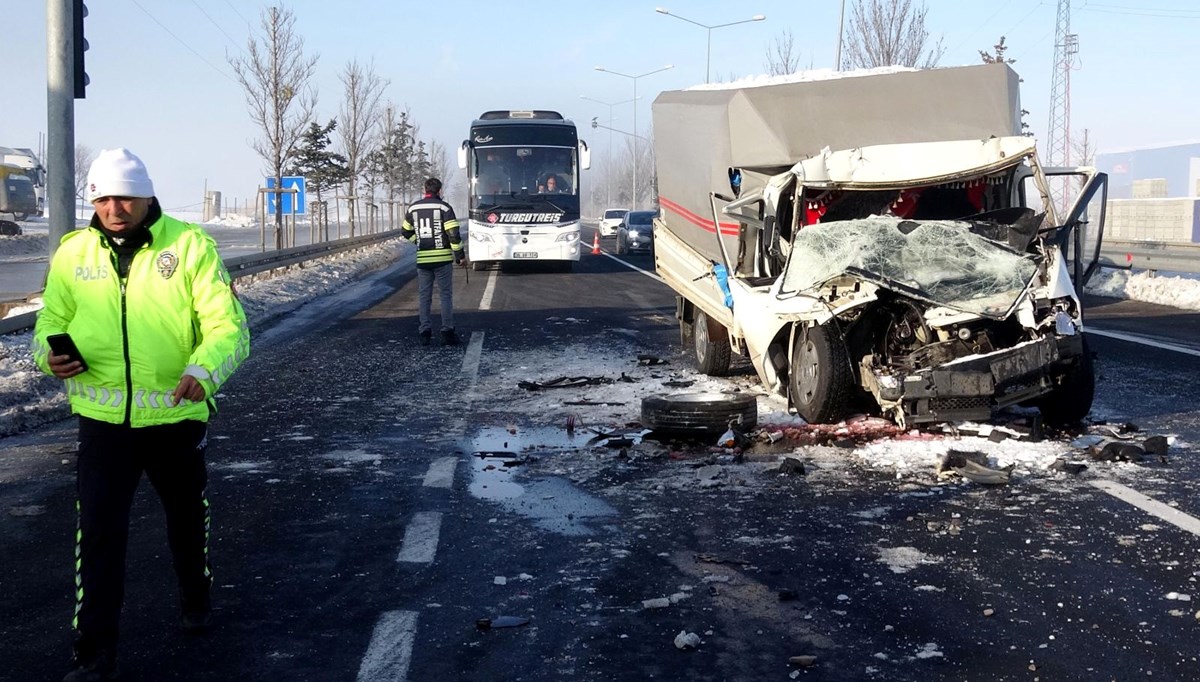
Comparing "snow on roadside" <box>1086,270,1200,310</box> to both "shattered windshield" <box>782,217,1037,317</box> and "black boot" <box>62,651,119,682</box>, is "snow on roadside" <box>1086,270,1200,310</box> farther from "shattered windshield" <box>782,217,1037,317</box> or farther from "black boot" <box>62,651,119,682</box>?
"black boot" <box>62,651,119,682</box>

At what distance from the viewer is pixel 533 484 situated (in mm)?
7387

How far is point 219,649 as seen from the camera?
4.49 metres

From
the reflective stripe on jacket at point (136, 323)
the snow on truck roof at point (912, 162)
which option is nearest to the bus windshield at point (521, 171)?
the snow on truck roof at point (912, 162)

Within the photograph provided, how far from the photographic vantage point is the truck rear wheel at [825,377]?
28.5 feet

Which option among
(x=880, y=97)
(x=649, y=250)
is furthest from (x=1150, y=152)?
(x=880, y=97)

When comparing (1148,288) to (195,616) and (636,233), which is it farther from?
(636,233)

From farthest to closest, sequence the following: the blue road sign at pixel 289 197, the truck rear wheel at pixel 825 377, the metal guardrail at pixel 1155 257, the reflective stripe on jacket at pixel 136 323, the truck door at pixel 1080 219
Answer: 1. the blue road sign at pixel 289 197
2. the metal guardrail at pixel 1155 257
3. the truck door at pixel 1080 219
4. the truck rear wheel at pixel 825 377
5. the reflective stripe on jacket at pixel 136 323

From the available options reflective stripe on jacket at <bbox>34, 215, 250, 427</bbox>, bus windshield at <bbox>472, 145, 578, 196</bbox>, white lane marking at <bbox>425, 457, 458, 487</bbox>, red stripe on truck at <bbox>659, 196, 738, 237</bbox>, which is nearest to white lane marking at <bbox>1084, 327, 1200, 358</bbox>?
red stripe on truck at <bbox>659, 196, 738, 237</bbox>

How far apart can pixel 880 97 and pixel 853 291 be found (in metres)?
2.57

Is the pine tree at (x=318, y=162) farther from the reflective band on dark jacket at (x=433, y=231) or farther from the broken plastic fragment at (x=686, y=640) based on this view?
the broken plastic fragment at (x=686, y=640)

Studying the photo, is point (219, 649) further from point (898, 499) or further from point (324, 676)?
point (898, 499)

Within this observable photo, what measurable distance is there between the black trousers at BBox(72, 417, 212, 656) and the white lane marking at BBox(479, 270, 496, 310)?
15510 millimetres

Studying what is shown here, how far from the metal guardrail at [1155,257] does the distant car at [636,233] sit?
19668 millimetres

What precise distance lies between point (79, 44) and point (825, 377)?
8590mm
